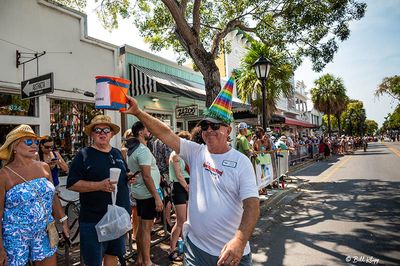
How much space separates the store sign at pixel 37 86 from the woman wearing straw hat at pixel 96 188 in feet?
12.7

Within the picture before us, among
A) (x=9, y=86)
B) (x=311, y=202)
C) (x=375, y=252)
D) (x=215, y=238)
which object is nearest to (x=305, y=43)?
(x=311, y=202)

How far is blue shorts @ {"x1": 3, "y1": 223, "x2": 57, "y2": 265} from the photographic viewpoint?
2621mm

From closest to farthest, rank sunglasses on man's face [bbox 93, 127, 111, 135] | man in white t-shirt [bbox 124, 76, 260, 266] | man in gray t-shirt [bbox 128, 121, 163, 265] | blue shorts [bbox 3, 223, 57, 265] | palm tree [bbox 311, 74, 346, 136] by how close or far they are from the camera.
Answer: man in white t-shirt [bbox 124, 76, 260, 266], blue shorts [bbox 3, 223, 57, 265], sunglasses on man's face [bbox 93, 127, 111, 135], man in gray t-shirt [bbox 128, 121, 163, 265], palm tree [bbox 311, 74, 346, 136]

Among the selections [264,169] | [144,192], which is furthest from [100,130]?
[264,169]

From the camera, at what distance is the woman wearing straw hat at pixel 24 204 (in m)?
2.64

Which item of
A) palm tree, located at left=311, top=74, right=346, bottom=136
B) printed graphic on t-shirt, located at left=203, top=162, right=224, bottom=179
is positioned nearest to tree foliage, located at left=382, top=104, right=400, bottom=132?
palm tree, located at left=311, top=74, right=346, bottom=136

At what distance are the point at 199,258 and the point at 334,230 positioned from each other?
442cm

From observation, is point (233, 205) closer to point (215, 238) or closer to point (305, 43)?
point (215, 238)

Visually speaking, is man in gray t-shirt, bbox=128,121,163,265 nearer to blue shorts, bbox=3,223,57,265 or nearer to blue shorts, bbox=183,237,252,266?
blue shorts, bbox=3,223,57,265

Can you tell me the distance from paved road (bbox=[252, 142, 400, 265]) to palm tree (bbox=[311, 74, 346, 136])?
31.7m

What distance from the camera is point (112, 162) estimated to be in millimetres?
3139

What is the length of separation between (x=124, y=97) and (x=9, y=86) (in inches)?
235

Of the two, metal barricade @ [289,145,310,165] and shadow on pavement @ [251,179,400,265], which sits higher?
metal barricade @ [289,145,310,165]

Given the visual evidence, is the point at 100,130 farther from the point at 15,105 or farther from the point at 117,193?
the point at 15,105
